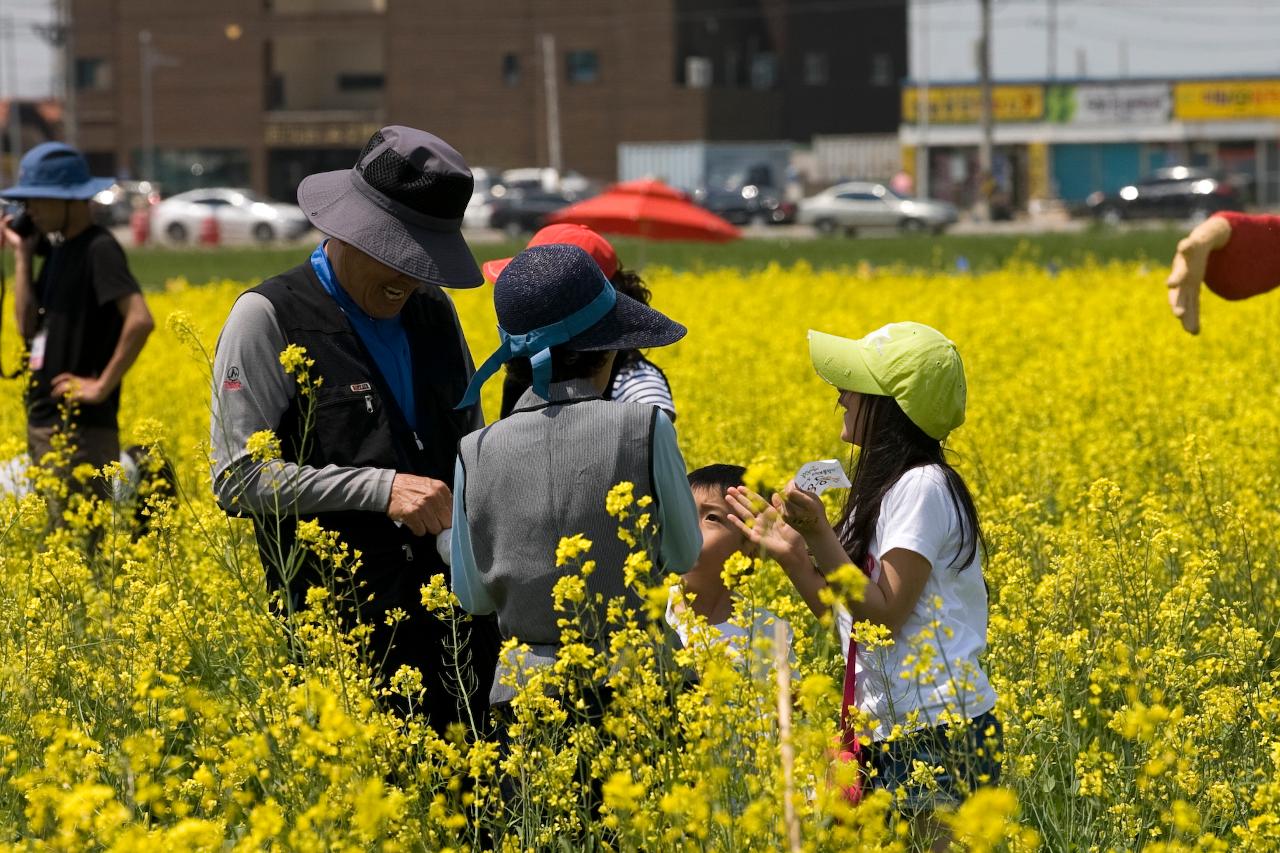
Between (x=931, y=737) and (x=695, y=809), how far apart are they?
0.96 metres

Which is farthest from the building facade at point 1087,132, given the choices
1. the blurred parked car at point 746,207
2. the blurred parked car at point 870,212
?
the blurred parked car at point 870,212

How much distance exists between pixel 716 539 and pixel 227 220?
40.1 meters

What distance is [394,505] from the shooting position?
11.8 feet

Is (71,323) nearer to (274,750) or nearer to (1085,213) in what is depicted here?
(274,750)

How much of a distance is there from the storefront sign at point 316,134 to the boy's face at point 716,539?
56.9 meters

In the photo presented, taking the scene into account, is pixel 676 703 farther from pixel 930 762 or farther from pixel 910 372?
pixel 910 372

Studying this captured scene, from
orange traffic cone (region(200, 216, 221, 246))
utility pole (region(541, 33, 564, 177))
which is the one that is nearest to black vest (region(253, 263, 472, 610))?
orange traffic cone (region(200, 216, 221, 246))

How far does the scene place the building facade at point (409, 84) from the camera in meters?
59.9

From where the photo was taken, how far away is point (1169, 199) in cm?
4500

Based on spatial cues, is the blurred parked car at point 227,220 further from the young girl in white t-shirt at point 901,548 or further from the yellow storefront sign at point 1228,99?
the young girl in white t-shirt at point 901,548

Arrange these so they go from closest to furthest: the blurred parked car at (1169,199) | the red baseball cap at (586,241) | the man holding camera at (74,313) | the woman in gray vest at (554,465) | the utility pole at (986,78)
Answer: the woman in gray vest at (554,465)
the red baseball cap at (586,241)
the man holding camera at (74,313)
the blurred parked car at (1169,199)
the utility pole at (986,78)

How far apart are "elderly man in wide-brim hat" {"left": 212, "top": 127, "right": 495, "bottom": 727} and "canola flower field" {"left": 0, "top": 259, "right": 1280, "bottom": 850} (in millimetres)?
131

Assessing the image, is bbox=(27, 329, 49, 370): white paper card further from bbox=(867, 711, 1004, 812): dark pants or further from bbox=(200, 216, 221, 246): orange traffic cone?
bbox=(200, 216, 221, 246): orange traffic cone

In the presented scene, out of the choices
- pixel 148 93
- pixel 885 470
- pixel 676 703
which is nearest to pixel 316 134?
pixel 148 93
